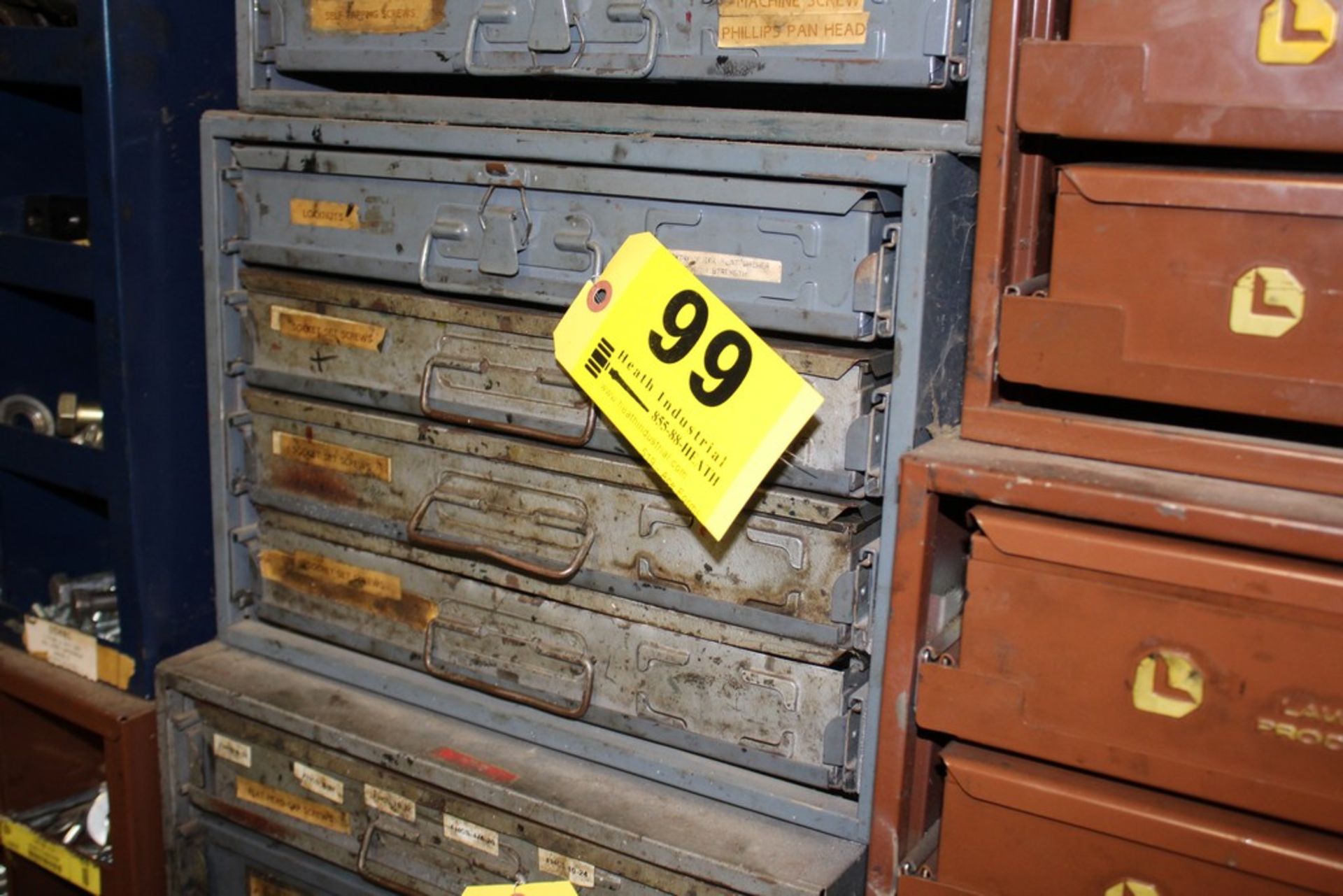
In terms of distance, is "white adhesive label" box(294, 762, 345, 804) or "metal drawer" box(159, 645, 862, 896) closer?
"metal drawer" box(159, 645, 862, 896)

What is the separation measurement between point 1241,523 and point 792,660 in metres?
0.46

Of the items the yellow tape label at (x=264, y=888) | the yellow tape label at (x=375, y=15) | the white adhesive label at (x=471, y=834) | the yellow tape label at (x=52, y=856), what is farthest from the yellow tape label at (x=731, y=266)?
the yellow tape label at (x=52, y=856)

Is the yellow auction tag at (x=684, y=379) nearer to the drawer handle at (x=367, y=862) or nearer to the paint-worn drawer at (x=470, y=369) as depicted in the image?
the paint-worn drawer at (x=470, y=369)

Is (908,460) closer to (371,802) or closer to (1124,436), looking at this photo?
(1124,436)

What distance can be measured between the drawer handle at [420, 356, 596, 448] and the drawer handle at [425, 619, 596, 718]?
0.24 m

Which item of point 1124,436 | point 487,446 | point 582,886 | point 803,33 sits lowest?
point 582,886

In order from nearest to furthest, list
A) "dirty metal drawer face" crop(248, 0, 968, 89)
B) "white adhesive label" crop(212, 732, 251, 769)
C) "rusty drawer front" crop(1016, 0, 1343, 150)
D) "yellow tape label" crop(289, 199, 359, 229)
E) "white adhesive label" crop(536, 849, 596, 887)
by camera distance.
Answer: "rusty drawer front" crop(1016, 0, 1343, 150) → "dirty metal drawer face" crop(248, 0, 968, 89) → "white adhesive label" crop(536, 849, 596, 887) → "yellow tape label" crop(289, 199, 359, 229) → "white adhesive label" crop(212, 732, 251, 769)

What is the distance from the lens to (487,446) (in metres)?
1.44

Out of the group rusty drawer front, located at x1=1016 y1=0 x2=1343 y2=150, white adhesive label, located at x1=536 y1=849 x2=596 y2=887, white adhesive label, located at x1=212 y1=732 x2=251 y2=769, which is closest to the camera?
rusty drawer front, located at x1=1016 y1=0 x2=1343 y2=150

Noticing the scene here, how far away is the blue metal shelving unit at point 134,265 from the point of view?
1.55 metres

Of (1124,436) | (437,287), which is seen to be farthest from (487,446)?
(1124,436)

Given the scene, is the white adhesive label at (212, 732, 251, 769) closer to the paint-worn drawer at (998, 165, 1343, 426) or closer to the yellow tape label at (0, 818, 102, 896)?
the yellow tape label at (0, 818, 102, 896)

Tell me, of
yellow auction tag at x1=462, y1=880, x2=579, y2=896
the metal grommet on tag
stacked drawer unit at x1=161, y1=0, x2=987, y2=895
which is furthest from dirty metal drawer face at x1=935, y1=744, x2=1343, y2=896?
the metal grommet on tag

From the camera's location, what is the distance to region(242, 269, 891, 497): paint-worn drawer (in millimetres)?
1226
